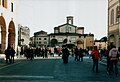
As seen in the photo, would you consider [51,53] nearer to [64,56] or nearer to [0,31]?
[0,31]

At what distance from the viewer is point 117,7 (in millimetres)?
47281

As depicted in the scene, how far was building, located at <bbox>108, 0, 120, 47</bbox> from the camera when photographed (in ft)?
155

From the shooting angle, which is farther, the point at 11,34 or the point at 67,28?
the point at 67,28

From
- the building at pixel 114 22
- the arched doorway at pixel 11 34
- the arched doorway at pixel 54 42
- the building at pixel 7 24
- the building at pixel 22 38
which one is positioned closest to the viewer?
the building at pixel 114 22

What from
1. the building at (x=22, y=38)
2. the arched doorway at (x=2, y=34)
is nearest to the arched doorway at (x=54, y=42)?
the building at (x=22, y=38)

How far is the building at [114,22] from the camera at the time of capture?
47.2 metres

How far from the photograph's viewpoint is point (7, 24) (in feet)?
172

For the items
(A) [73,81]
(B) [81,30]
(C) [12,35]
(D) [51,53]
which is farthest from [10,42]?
(B) [81,30]

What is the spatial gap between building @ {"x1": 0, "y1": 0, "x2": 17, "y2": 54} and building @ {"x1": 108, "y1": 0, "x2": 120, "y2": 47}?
1474 cm

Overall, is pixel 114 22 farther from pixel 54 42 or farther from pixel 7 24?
pixel 54 42

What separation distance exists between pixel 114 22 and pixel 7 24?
15.2 metres

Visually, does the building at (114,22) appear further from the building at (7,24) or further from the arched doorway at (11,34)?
the arched doorway at (11,34)

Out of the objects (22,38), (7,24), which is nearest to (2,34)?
(7,24)

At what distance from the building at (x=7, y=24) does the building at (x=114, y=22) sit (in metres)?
14.7
